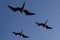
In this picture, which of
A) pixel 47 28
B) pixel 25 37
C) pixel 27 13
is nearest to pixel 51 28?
pixel 47 28

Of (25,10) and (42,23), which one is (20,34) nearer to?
(42,23)

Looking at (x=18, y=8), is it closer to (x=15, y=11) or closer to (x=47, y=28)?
(x=15, y=11)

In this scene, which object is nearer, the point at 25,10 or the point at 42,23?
the point at 25,10

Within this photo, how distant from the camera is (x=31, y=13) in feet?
220

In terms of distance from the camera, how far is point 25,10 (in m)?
67.9

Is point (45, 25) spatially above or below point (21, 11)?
above

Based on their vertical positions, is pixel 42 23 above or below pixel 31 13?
above

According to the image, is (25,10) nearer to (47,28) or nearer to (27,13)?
(27,13)

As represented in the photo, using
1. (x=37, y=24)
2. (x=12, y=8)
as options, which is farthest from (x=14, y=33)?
(x=12, y=8)

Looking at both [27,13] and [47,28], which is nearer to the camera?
[27,13]

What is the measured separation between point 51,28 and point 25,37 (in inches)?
321

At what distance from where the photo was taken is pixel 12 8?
68.4 metres

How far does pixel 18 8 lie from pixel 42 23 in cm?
1430

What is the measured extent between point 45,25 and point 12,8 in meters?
14.6
